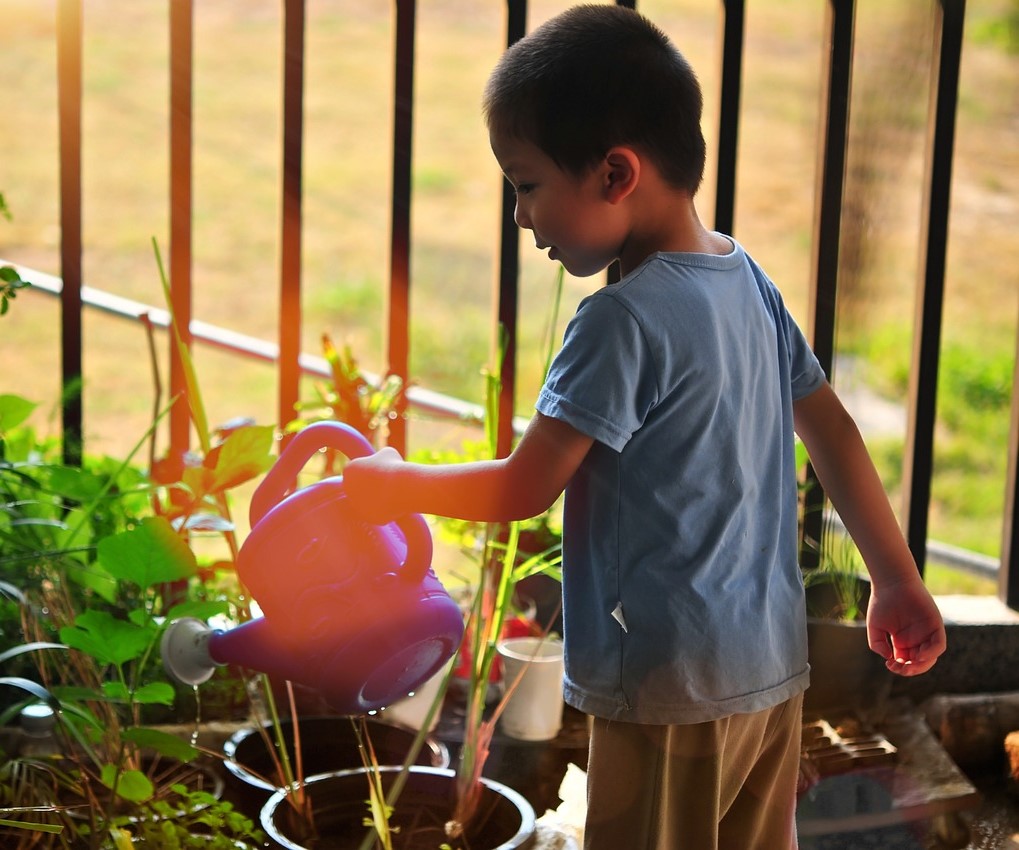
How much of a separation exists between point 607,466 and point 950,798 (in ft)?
3.91

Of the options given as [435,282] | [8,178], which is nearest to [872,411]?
[435,282]

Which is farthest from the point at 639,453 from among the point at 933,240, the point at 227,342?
the point at 227,342

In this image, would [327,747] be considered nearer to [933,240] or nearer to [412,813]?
[412,813]

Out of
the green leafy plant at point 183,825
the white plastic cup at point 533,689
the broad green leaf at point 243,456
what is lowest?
the white plastic cup at point 533,689

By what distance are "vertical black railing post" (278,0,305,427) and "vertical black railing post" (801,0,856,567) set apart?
3.23 ft

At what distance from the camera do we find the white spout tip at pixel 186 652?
55.6 inches

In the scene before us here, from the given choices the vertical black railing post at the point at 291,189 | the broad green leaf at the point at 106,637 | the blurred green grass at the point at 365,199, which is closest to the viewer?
the broad green leaf at the point at 106,637

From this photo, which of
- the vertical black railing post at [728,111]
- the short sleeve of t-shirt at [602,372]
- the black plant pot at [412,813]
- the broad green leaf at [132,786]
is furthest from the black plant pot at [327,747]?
the vertical black railing post at [728,111]

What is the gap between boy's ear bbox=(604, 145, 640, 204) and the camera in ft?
3.61

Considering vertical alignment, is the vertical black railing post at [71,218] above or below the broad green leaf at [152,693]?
above

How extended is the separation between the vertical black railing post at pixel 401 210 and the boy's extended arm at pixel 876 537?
3.26ft

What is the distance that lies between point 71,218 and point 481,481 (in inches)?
51.2

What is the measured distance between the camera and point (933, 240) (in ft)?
7.73

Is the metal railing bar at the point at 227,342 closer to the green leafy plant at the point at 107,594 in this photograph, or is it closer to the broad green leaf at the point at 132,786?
the green leafy plant at the point at 107,594
